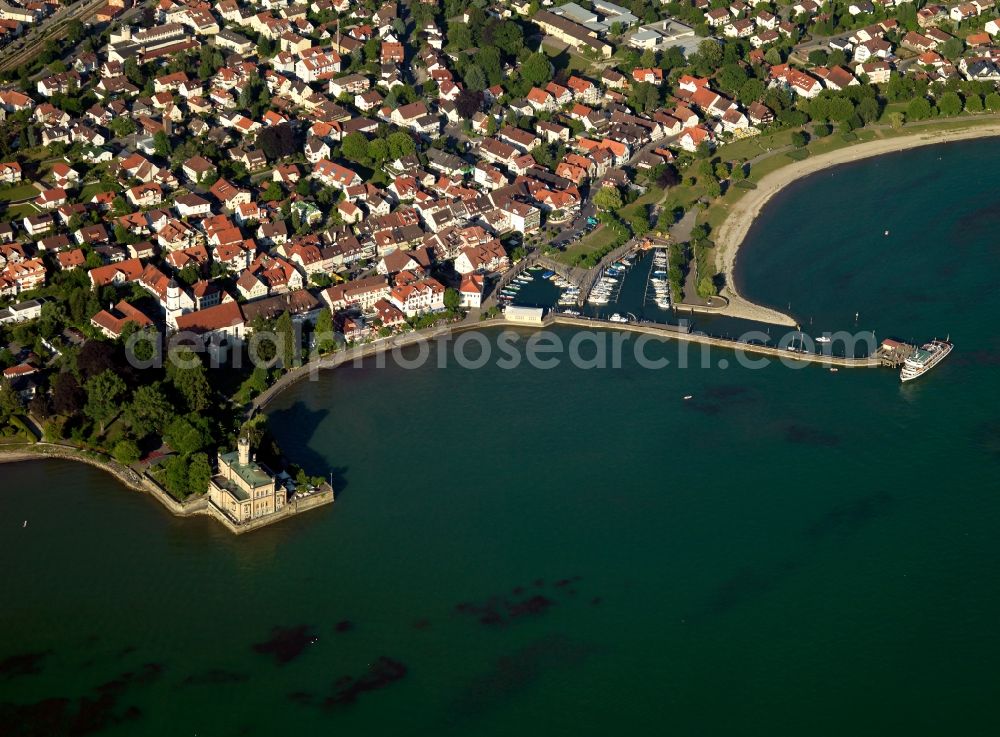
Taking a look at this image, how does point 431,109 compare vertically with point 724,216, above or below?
above

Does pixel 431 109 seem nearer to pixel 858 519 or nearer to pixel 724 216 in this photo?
pixel 724 216

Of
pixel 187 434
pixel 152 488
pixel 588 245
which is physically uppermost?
pixel 588 245

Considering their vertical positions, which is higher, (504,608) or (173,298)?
(173,298)

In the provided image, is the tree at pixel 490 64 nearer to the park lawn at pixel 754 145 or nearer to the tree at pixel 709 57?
the tree at pixel 709 57

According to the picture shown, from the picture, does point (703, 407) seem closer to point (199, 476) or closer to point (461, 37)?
point (199, 476)

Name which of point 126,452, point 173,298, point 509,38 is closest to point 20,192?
point 173,298

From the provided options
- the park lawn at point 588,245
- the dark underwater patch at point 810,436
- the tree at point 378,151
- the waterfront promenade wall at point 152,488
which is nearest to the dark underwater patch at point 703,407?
the dark underwater patch at point 810,436

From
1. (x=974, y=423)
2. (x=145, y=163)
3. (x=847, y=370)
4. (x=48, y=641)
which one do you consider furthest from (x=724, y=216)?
(x=48, y=641)
